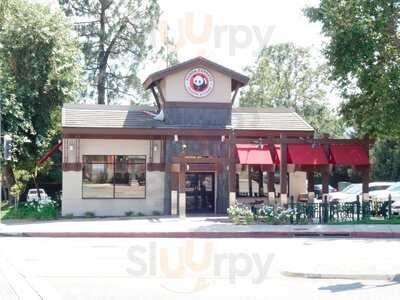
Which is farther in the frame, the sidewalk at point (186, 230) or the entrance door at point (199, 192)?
the entrance door at point (199, 192)

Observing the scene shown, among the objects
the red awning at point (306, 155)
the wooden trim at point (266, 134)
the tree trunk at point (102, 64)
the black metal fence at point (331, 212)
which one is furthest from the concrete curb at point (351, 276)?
the tree trunk at point (102, 64)

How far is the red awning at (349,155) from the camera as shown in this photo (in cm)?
2781

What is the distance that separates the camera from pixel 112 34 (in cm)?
4850

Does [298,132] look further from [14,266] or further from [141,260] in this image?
[14,266]

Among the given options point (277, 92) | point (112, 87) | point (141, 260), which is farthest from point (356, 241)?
point (277, 92)

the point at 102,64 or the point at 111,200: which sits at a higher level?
the point at 102,64

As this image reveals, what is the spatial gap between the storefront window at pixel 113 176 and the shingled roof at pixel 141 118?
5.09 feet

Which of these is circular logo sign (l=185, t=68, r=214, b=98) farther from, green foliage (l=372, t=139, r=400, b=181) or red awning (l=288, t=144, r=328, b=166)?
green foliage (l=372, t=139, r=400, b=181)

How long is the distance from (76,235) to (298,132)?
13.2 m

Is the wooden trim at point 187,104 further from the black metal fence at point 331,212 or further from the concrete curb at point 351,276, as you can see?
the concrete curb at point 351,276

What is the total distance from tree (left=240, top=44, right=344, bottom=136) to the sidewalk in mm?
33464

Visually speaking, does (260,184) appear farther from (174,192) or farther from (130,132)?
(130,132)

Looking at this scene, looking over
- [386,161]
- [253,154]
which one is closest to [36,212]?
[253,154]

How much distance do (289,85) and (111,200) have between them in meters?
32.5
